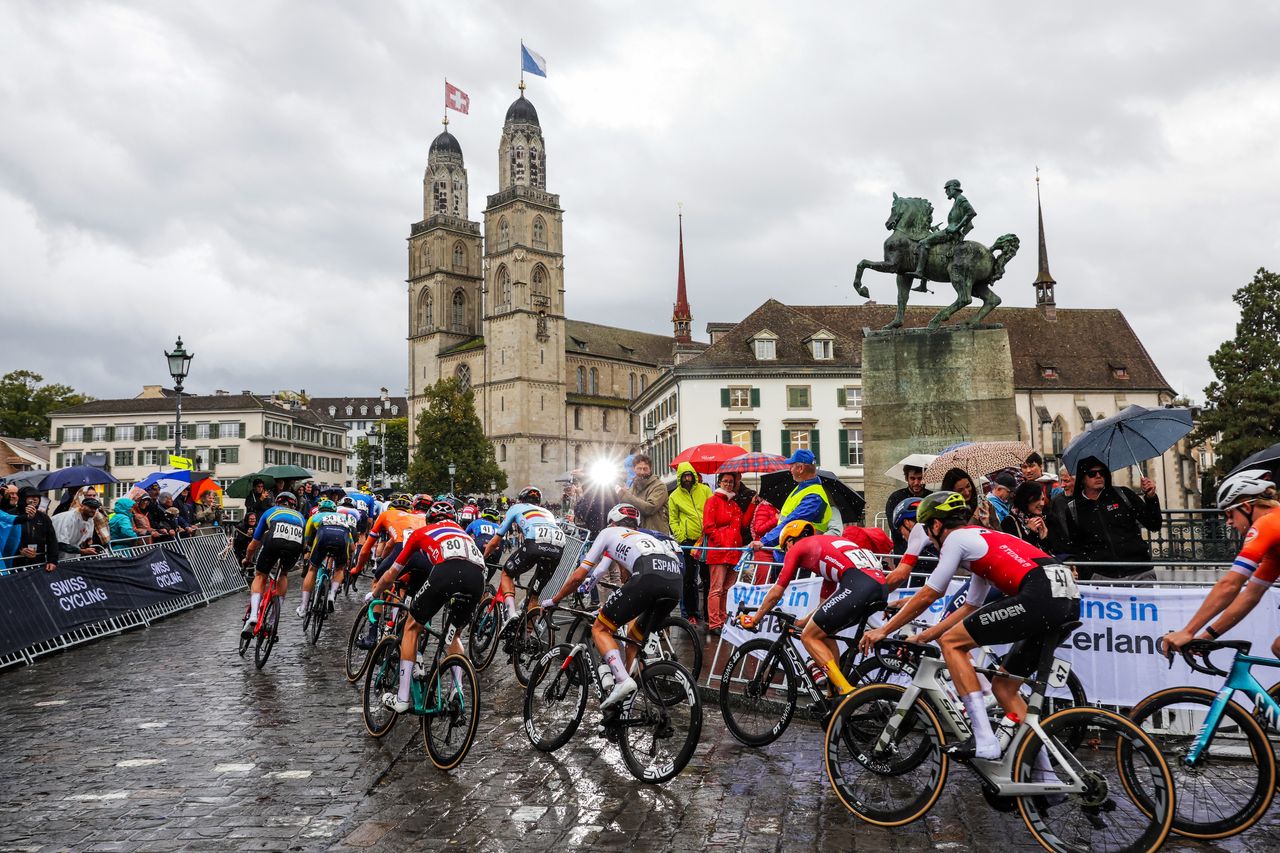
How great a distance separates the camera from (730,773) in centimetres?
688

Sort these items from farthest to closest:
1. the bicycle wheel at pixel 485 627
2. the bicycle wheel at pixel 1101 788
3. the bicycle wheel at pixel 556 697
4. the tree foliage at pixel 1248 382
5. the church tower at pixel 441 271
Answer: the church tower at pixel 441 271 → the tree foliage at pixel 1248 382 → the bicycle wheel at pixel 485 627 → the bicycle wheel at pixel 556 697 → the bicycle wheel at pixel 1101 788

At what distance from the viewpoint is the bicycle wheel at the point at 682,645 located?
7941mm

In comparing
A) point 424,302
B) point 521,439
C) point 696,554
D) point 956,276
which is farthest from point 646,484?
point 424,302

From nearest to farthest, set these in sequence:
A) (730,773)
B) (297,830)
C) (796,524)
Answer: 1. (297,830)
2. (730,773)
3. (796,524)

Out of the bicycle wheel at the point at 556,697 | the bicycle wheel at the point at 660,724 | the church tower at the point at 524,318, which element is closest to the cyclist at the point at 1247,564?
the bicycle wheel at the point at 660,724

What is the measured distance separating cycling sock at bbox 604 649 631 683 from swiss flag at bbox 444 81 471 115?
355 feet

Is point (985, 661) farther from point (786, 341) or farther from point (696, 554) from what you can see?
point (786, 341)

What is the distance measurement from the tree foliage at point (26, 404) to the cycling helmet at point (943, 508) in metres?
98.8

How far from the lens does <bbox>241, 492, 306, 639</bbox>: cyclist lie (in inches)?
453

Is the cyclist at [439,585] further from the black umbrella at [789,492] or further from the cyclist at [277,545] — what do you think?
the black umbrella at [789,492]

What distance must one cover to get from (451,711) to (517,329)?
307 feet

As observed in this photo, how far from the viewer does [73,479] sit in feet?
55.3

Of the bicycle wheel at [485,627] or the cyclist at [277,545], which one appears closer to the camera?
the bicycle wheel at [485,627]

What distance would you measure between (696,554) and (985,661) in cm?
649
